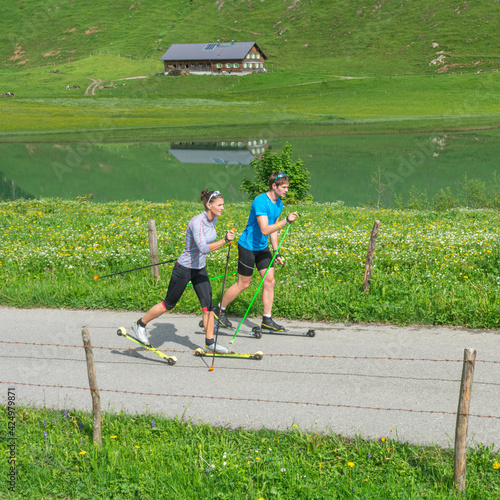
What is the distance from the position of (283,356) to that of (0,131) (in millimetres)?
69758

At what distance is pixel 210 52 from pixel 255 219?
158 metres

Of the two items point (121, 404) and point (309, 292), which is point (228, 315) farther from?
point (121, 404)

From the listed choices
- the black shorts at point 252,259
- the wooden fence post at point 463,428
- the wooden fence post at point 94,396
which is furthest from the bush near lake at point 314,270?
the wooden fence post at point 94,396

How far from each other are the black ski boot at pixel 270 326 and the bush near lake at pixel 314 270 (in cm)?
80

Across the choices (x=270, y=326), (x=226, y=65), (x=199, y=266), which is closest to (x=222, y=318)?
(x=270, y=326)

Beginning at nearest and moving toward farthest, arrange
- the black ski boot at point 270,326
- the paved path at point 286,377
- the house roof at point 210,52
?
the paved path at point 286,377 < the black ski boot at point 270,326 < the house roof at point 210,52

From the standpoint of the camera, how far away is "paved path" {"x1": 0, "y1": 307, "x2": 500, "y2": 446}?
6.72 metres

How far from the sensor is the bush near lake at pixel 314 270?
10.1 metres

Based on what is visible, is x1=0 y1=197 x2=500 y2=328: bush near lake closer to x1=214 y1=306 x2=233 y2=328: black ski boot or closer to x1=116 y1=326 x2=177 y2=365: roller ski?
x1=214 y1=306 x2=233 y2=328: black ski boot

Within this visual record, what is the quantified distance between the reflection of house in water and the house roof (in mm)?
100476

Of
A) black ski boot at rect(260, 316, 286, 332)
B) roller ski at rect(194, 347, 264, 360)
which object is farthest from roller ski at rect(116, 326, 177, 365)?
black ski boot at rect(260, 316, 286, 332)

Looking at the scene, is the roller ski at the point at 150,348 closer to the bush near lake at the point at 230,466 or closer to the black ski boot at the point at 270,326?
the bush near lake at the point at 230,466

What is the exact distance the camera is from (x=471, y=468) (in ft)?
18.5

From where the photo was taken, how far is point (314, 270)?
41.2ft
